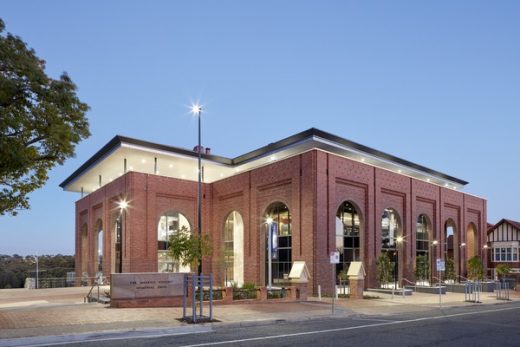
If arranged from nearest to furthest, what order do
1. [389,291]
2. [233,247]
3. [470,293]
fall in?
1. [470,293]
2. [389,291]
3. [233,247]

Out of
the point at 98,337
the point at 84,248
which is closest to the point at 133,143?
the point at 84,248

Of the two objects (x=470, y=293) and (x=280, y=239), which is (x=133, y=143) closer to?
(x=280, y=239)

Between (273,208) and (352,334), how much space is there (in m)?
21.0

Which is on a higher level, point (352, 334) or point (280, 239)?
point (280, 239)

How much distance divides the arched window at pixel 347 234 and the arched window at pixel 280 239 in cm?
345

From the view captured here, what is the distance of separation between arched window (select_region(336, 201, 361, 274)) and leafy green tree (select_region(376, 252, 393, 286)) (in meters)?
1.68

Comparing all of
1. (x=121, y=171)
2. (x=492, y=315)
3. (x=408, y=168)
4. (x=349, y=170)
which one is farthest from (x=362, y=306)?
(x=121, y=171)

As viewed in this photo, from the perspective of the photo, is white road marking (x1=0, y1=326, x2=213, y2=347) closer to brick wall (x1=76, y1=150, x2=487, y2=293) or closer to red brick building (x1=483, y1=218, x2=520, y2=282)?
brick wall (x1=76, y1=150, x2=487, y2=293)

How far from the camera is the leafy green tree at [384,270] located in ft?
112

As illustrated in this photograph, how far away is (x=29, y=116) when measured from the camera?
17047 mm

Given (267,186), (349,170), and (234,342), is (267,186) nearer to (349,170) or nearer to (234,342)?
(349,170)

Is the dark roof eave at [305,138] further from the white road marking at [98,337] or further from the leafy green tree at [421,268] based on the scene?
the white road marking at [98,337]

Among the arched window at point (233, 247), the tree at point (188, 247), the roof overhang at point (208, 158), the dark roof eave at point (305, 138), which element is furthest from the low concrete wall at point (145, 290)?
the arched window at point (233, 247)

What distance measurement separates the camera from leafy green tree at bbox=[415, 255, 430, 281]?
130 ft
